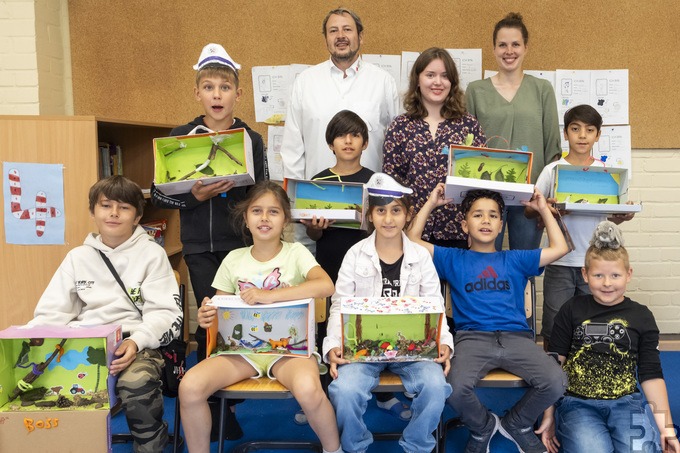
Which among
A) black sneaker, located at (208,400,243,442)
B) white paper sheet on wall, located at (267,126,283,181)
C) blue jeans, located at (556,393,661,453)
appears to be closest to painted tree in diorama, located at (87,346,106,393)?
black sneaker, located at (208,400,243,442)

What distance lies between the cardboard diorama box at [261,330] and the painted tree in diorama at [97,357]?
15.8 inches

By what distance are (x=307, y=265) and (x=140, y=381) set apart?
2.73 ft

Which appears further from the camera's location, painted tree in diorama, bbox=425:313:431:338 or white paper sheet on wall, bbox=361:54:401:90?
white paper sheet on wall, bbox=361:54:401:90

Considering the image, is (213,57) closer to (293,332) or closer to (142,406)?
(293,332)

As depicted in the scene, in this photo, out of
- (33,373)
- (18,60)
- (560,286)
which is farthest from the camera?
(18,60)

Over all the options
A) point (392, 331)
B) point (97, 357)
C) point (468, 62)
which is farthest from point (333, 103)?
point (97, 357)

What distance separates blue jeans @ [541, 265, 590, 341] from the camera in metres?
3.17

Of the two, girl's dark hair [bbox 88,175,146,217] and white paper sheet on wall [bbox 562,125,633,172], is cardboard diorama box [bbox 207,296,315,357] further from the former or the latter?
white paper sheet on wall [bbox 562,125,633,172]

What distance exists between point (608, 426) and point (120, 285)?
2186mm

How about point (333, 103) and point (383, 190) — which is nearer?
point (383, 190)

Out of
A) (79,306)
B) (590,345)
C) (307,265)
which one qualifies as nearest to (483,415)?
(590,345)

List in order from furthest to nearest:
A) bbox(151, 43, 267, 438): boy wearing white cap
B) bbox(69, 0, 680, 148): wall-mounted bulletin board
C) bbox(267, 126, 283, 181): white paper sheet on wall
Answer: bbox(267, 126, 283, 181): white paper sheet on wall
bbox(69, 0, 680, 148): wall-mounted bulletin board
bbox(151, 43, 267, 438): boy wearing white cap

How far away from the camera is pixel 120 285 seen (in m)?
2.55

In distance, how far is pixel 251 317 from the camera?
2324mm
